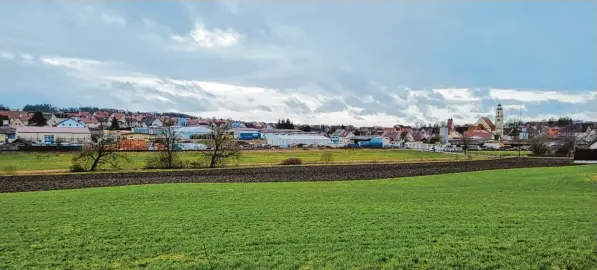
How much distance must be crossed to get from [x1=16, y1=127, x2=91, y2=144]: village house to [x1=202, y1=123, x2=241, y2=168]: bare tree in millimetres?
49933

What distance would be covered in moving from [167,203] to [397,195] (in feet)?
39.0

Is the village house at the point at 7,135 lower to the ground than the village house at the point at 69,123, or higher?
lower

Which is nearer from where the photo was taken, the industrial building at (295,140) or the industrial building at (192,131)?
the industrial building at (295,140)

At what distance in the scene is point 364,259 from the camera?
396 inches

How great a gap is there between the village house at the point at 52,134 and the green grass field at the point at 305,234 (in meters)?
86.4

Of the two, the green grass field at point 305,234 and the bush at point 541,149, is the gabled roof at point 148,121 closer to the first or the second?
the bush at point 541,149

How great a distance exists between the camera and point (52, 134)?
10012cm

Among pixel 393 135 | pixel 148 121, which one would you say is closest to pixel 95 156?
pixel 393 135

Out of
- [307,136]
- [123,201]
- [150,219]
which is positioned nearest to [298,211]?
[150,219]

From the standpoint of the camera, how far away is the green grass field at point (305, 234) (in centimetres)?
1005

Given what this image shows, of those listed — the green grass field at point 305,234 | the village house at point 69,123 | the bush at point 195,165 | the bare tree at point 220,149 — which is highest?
the village house at point 69,123

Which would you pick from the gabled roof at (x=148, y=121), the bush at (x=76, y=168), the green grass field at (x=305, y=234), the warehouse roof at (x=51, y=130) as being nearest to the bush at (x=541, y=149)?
the green grass field at (x=305, y=234)

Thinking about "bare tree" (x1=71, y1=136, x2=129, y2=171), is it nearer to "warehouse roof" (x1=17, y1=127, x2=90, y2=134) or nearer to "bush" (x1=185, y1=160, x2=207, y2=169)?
"bush" (x1=185, y1=160, x2=207, y2=169)

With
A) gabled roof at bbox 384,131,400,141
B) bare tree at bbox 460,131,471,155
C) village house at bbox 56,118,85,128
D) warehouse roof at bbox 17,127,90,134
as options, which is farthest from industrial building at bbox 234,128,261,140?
bare tree at bbox 460,131,471,155
